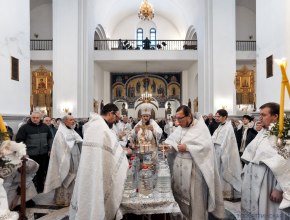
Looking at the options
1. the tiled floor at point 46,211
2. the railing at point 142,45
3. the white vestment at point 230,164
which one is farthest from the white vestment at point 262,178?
the railing at point 142,45

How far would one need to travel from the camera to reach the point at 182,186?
10.7 ft

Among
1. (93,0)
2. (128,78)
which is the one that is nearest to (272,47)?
(93,0)

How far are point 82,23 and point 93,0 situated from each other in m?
2.61

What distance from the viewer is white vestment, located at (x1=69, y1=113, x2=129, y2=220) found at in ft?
7.91

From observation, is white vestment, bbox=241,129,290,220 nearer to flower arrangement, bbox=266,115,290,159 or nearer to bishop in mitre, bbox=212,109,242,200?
flower arrangement, bbox=266,115,290,159

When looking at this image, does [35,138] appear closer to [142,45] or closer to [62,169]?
[62,169]

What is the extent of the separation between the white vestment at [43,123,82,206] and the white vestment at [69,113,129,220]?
2178 mm

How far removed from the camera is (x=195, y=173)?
3.21 meters

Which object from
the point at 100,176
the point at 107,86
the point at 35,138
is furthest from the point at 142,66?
the point at 100,176

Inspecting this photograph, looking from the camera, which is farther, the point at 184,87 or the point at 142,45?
the point at 184,87

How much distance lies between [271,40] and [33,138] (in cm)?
560

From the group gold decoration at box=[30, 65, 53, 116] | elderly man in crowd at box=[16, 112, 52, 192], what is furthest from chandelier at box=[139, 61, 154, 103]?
elderly man in crowd at box=[16, 112, 52, 192]

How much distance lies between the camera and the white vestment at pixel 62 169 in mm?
4508

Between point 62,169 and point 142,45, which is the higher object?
point 142,45
